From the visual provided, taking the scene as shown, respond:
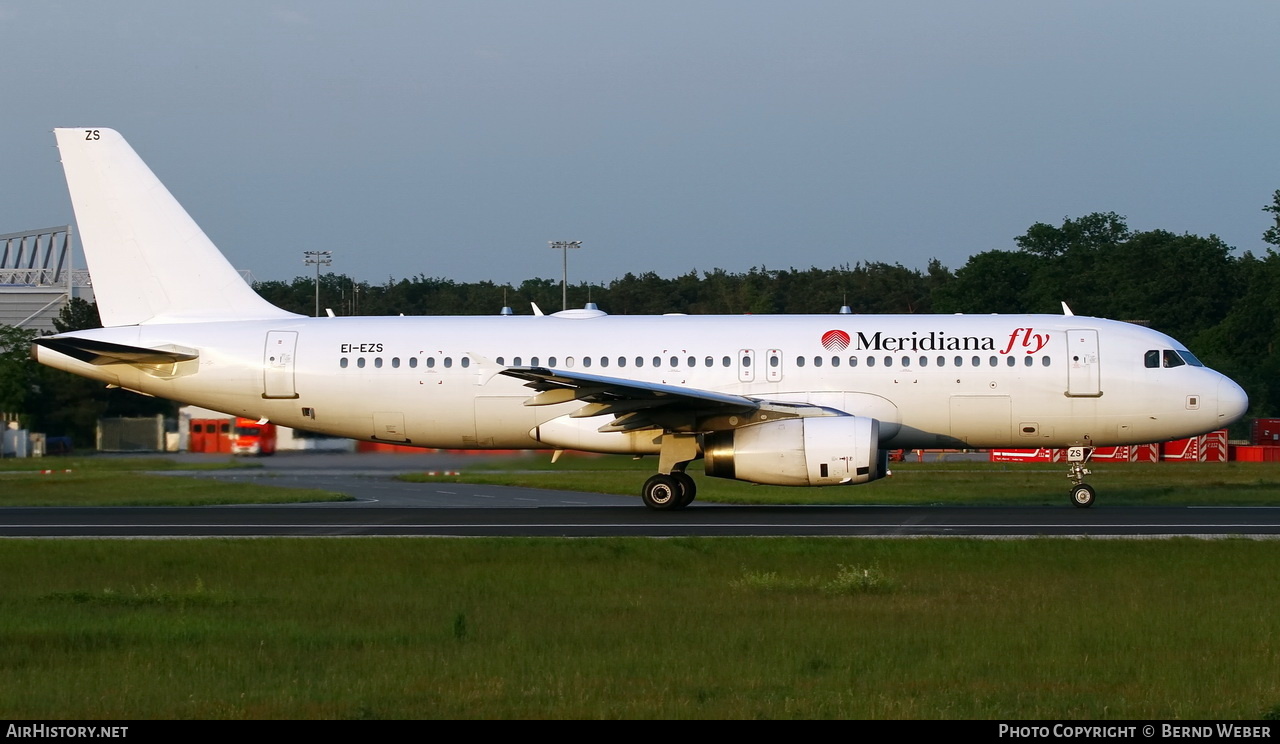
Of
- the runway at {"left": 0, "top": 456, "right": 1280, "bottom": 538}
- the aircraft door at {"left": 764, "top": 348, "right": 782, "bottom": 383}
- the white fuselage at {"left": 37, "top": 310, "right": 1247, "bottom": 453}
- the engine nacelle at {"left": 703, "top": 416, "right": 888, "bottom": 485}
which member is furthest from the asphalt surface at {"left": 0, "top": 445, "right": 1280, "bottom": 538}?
the aircraft door at {"left": 764, "top": 348, "right": 782, "bottom": 383}

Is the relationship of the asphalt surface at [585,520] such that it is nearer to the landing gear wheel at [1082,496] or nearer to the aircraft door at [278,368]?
the landing gear wheel at [1082,496]

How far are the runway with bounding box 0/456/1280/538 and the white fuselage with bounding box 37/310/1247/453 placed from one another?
58.1 inches

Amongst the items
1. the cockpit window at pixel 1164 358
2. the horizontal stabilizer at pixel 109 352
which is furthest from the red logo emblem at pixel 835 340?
the horizontal stabilizer at pixel 109 352

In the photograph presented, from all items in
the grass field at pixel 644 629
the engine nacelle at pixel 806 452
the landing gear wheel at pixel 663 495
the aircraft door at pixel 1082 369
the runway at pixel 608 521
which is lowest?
the grass field at pixel 644 629

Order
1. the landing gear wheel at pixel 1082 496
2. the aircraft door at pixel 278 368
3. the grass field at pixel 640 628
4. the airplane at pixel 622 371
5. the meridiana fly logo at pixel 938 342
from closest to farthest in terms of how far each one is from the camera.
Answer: the grass field at pixel 640 628 → the airplane at pixel 622 371 → the landing gear wheel at pixel 1082 496 → the meridiana fly logo at pixel 938 342 → the aircraft door at pixel 278 368

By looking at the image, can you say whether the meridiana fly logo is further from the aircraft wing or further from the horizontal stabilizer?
the horizontal stabilizer

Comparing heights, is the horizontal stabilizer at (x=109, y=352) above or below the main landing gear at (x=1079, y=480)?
above

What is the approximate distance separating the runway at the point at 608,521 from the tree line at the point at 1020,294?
1688 inches

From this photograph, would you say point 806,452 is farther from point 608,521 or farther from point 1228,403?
point 1228,403

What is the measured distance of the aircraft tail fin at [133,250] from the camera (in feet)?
88.3

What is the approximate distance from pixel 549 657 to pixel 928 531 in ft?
34.3

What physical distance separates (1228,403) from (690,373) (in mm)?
9250

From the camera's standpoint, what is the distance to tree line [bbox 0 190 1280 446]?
73750 mm

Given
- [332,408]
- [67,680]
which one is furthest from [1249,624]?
[332,408]
